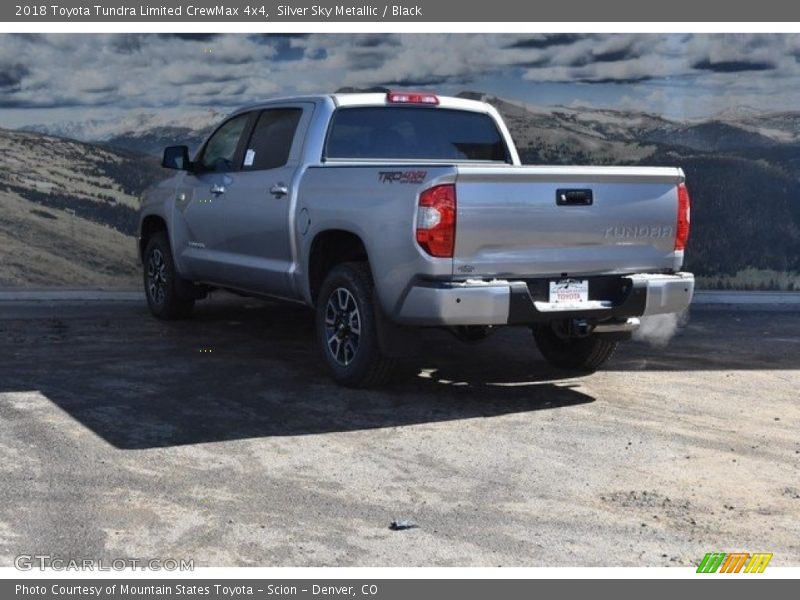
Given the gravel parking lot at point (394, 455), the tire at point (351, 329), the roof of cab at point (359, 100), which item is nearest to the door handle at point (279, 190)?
the roof of cab at point (359, 100)

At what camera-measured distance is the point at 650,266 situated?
326 inches

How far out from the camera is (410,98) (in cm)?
956

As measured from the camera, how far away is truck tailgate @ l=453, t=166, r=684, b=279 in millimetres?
7559

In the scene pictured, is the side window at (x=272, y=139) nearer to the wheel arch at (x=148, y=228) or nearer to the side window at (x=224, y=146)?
the side window at (x=224, y=146)

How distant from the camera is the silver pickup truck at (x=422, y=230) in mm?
7570

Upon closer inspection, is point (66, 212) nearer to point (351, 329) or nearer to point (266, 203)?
point (266, 203)

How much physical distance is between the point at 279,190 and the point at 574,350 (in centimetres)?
246

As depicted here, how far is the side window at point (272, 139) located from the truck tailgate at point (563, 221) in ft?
7.09

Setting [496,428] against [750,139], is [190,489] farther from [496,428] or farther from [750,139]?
[750,139]

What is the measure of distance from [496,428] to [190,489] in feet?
6.88

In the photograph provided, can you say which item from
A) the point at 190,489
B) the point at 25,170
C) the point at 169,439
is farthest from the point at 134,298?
the point at 190,489

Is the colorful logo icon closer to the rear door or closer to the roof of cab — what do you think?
the rear door

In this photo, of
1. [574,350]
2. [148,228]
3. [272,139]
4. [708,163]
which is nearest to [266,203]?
[272,139]

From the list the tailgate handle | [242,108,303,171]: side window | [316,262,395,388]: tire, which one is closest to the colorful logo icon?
the tailgate handle
